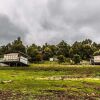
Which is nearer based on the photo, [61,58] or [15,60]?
[15,60]

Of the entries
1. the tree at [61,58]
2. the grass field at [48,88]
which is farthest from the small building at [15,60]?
the grass field at [48,88]

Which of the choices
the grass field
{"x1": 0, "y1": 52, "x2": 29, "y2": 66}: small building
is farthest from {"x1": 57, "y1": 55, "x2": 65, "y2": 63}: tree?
the grass field

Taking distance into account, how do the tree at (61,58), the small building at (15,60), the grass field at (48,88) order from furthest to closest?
the tree at (61,58) < the small building at (15,60) < the grass field at (48,88)

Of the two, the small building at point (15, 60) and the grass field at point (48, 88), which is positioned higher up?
the small building at point (15, 60)

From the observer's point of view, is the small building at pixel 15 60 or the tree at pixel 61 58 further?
the tree at pixel 61 58

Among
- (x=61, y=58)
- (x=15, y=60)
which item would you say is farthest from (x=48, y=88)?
(x=61, y=58)

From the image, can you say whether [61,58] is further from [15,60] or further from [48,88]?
[48,88]

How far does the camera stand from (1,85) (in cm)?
5522

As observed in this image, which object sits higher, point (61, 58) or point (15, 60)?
point (61, 58)

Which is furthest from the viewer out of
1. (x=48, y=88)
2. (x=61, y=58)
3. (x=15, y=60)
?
(x=61, y=58)

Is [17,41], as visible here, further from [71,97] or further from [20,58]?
[71,97]

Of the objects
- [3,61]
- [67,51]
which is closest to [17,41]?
[67,51]

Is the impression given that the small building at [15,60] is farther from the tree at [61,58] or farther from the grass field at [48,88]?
Answer: the grass field at [48,88]

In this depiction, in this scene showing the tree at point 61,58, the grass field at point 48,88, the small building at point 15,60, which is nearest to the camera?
the grass field at point 48,88
